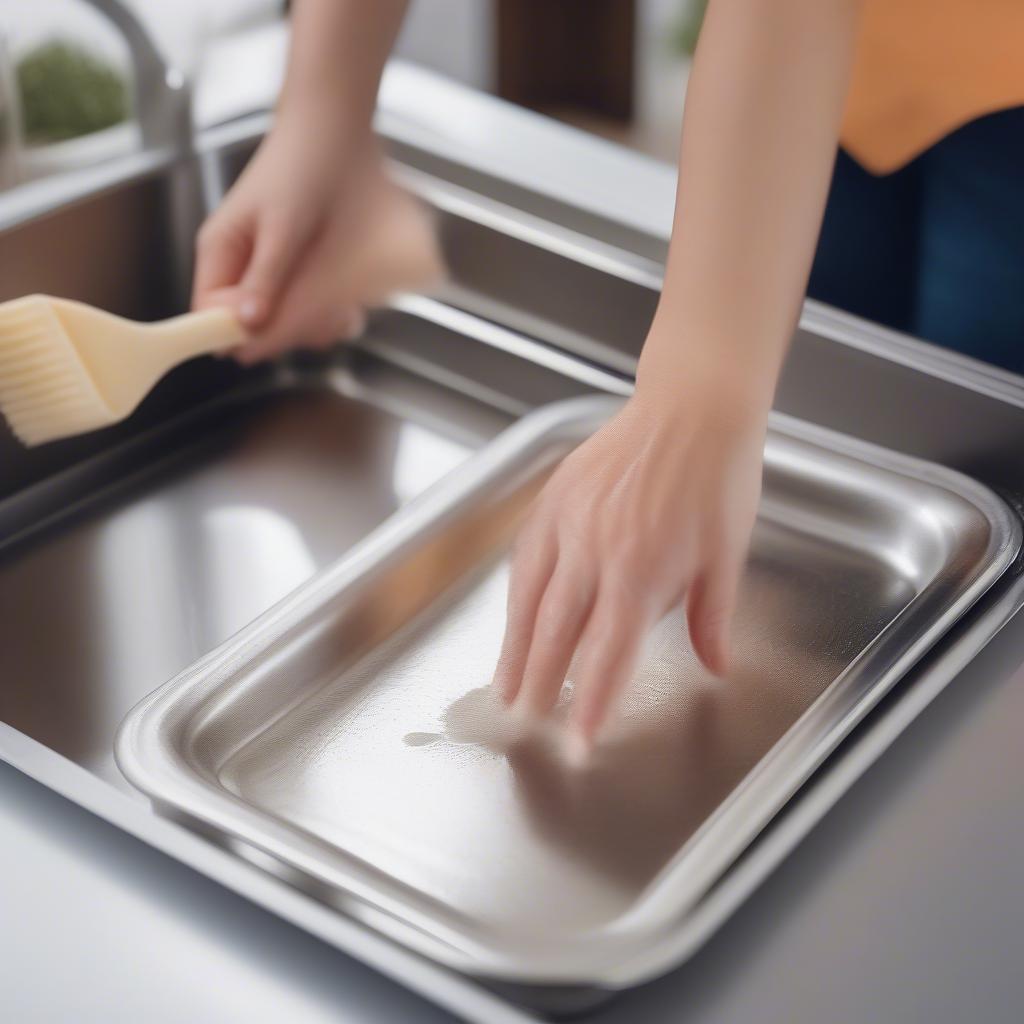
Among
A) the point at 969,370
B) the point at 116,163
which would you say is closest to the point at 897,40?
the point at 969,370

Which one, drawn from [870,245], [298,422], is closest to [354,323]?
[298,422]

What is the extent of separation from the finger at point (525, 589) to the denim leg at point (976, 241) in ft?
1.17

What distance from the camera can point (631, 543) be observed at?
0.52m

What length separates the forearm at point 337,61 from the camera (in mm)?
773

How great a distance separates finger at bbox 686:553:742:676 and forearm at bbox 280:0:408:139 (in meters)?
0.37

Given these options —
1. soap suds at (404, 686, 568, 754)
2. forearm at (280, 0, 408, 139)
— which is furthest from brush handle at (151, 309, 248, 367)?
soap suds at (404, 686, 568, 754)

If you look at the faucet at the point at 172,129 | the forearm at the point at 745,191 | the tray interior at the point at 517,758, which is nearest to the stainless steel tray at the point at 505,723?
the tray interior at the point at 517,758

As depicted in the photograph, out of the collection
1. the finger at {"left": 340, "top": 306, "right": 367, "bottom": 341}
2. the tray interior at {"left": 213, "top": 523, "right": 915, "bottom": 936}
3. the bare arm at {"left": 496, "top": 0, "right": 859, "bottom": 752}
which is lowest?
the tray interior at {"left": 213, "top": 523, "right": 915, "bottom": 936}

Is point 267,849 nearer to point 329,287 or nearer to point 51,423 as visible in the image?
point 51,423

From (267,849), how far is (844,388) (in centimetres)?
38

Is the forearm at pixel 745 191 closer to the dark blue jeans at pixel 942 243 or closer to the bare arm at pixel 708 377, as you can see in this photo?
the bare arm at pixel 708 377

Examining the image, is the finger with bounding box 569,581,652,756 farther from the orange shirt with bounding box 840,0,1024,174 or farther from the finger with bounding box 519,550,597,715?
the orange shirt with bounding box 840,0,1024,174

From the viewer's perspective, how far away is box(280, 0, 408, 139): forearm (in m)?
0.77

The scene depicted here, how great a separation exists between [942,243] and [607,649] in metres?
0.40
